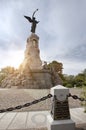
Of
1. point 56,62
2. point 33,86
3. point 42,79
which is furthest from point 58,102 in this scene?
point 56,62

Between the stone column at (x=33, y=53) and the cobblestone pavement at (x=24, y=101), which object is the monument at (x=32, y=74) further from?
the cobblestone pavement at (x=24, y=101)

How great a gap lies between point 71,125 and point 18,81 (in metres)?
24.9

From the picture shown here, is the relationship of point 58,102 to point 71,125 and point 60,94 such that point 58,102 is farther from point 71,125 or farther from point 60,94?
point 71,125

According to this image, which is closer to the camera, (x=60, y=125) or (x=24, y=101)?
(x=60, y=125)

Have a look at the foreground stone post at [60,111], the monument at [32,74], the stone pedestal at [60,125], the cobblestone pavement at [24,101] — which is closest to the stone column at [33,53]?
the monument at [32,74]

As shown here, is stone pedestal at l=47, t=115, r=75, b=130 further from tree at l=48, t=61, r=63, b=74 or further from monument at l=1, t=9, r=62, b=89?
tree at l=48, t=61, r=63, b=74

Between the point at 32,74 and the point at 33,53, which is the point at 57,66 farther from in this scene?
the point at 32,74

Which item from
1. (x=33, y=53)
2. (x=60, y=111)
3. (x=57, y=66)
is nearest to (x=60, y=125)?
(x=60, y=111)

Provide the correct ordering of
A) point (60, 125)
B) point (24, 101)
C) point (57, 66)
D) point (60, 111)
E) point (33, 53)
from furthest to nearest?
point (57, 66), point (33, 53), point (24, 101), point (60, 111), point (60, 125)

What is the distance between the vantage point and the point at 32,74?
3152cm

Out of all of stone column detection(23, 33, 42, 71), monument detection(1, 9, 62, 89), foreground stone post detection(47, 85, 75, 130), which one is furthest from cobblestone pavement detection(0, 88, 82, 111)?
stone column detection(23, 33, 42, 71)

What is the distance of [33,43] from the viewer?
37625 millimetres

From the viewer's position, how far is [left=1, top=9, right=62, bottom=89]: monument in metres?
29.4

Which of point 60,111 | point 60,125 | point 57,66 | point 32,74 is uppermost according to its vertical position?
point 57,66
